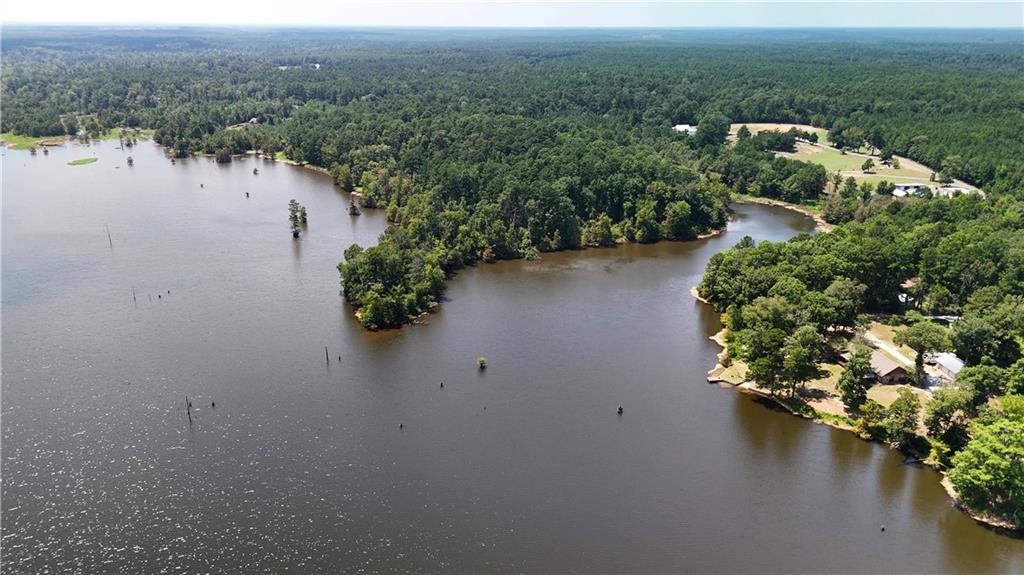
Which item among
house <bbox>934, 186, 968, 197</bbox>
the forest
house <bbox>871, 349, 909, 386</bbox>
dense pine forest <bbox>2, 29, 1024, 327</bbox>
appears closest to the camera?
the forest

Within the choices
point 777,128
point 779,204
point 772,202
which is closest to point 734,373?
point 779,204

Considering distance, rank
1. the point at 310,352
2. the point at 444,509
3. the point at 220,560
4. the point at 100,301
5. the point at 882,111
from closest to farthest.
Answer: the point at 220,560 < the point at 444,509 < the point at 310,352 < the point at 100,301 < the point at 882,111

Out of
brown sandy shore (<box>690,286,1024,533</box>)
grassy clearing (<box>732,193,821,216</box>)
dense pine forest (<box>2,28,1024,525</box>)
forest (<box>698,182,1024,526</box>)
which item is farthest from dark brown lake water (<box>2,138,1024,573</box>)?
grassy clearing (<box>732,193,821,216</box>)

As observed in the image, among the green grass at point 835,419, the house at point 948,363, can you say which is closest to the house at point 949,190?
the house at point 948,363

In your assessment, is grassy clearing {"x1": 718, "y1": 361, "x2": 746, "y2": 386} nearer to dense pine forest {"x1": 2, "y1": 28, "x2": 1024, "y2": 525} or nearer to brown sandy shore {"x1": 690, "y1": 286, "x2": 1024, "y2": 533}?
brown sandy shore {"x1": 690, "y1": 286, "x2": 1024, "y2": 533}

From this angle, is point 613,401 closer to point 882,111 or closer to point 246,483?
point 246,483

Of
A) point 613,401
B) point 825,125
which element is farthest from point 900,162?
point 613,401

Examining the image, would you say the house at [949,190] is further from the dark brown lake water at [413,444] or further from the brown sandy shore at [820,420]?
the brown sandy shore at [820,420]
